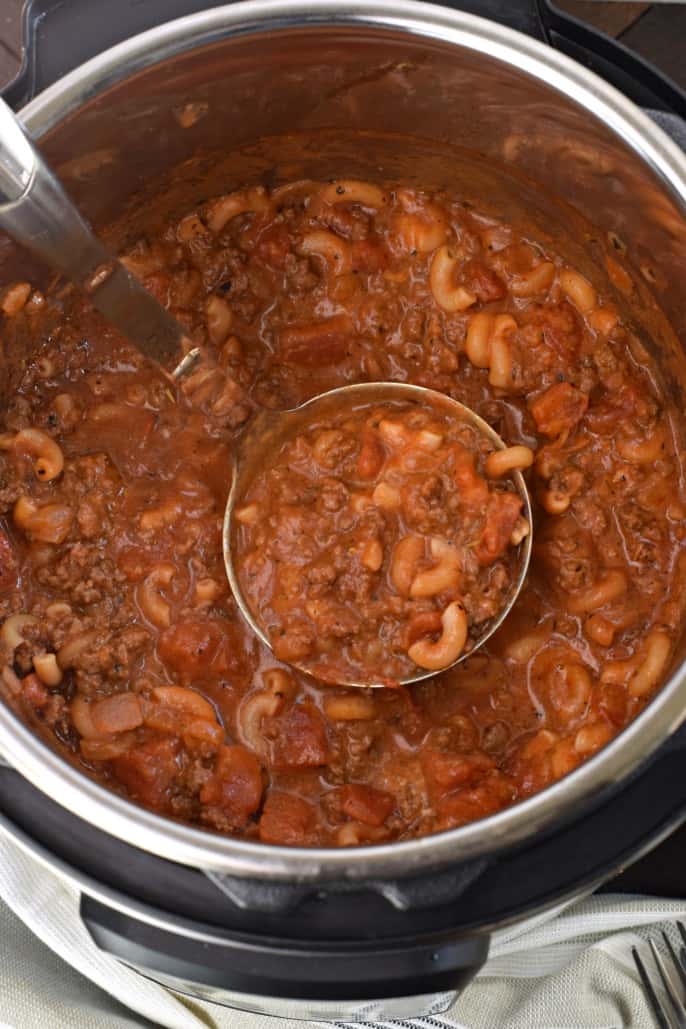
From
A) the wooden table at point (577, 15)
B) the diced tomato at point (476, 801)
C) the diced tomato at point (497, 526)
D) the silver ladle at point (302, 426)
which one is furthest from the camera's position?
the wooden table at point (577, 15)

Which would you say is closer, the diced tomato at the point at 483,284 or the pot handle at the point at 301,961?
the pot handle at the point at 301,961

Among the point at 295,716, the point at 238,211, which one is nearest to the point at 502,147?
the point at 238,211

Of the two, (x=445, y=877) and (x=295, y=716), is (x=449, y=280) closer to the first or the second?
(x=295, y=716)

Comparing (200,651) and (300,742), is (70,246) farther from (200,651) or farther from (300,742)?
(300,742)

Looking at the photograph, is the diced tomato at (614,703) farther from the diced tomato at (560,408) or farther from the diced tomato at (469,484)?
the diced tomato at (560,408)

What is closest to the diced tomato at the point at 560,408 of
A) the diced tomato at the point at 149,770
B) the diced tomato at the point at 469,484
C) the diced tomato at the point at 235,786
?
the diced tomato at the point at 469,484

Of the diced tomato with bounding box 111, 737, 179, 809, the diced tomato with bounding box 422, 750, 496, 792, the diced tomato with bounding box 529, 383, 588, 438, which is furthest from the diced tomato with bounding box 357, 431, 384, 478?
the diced tomato with bounding box 111, 737, 179, 809

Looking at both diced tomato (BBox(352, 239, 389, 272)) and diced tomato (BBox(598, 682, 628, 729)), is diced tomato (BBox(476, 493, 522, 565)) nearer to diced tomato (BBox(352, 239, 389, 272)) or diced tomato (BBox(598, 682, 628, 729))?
diced tomato (BBox(598, 682, 628, 729))
